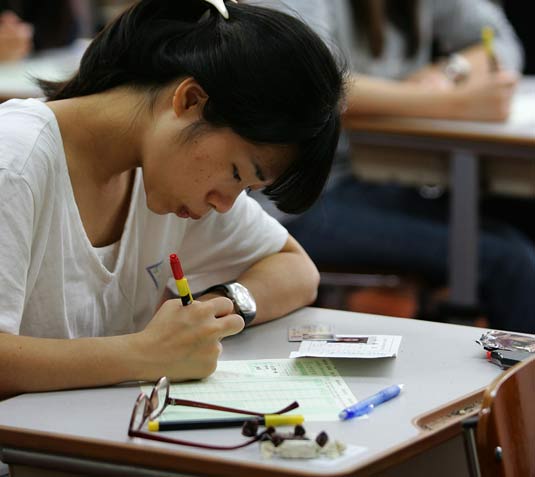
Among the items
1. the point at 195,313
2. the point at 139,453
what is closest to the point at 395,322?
the point at 195,313

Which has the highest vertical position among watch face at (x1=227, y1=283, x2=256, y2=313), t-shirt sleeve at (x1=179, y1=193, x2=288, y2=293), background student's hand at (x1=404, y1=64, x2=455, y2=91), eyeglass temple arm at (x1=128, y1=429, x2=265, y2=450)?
background student's hand at (x1=404, y1=64, x2=455, y2=91)

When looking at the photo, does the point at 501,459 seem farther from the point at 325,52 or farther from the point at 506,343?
the point at 325,52

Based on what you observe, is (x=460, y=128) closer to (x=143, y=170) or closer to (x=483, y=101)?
(x=483, y=101)

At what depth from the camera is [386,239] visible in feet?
9.72

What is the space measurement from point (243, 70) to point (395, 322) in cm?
49

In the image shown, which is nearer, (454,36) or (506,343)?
(506,343)

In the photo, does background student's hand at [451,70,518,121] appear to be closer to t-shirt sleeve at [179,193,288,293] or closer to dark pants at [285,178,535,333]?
dark pants at [285,178,535,333]

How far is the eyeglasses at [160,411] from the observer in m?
1.16

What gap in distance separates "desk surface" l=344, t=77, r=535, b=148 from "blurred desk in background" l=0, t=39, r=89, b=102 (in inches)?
35.3

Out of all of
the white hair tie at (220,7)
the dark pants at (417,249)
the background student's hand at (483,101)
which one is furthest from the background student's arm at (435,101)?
the white hair tie at (220,7)

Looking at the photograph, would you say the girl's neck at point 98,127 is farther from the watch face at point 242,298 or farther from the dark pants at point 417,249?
the dark pants at point 417,249

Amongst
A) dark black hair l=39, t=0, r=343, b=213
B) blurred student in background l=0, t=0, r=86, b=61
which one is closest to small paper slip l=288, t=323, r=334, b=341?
dark black hair l=39, t=0, r=343, b=213

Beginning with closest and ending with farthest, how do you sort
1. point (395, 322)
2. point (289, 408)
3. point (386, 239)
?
point (289, 408) < point (395, 322) < point (386, 239)

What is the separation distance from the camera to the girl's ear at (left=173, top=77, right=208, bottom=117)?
1.45 meters
